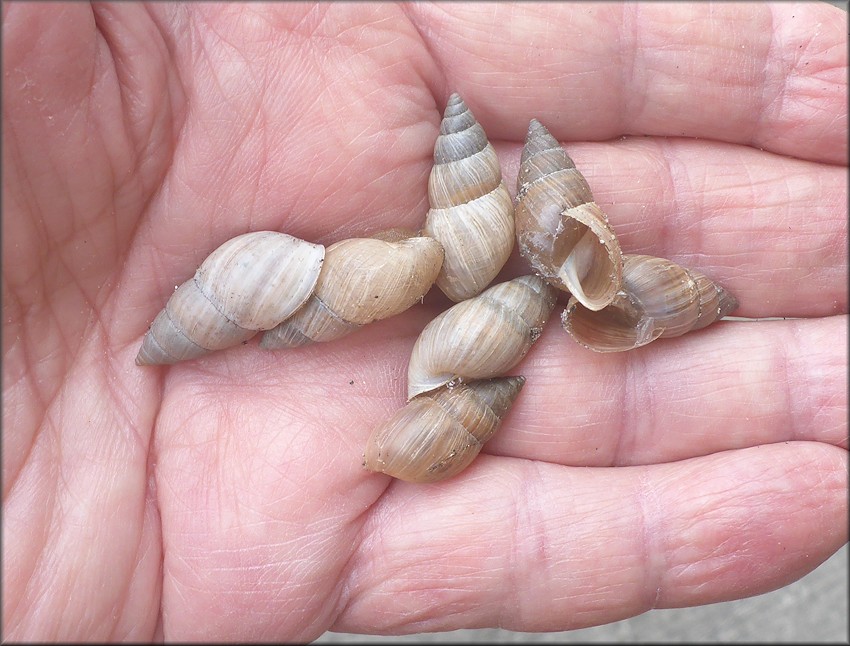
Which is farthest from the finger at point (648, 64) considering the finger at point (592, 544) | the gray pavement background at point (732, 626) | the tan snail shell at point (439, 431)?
the gray pavement background at point (732, 626)

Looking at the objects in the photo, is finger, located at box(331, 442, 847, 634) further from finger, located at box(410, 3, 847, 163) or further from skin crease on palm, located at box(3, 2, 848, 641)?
finger, located at box(410, 3, 847, 163)

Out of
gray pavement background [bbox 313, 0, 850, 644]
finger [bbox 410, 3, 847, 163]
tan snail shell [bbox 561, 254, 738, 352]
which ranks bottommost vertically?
gray pavement background [bbox 313, 0, 850, 644]

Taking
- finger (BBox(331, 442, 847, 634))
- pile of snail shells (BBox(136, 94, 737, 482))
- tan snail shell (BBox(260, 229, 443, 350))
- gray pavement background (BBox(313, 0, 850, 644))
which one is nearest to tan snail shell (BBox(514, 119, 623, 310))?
pile of snail shells (BBox(136, 94, 737, 482))

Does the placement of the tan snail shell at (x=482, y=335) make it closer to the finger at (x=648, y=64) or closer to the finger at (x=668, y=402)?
the finger at (x=668, y=402)

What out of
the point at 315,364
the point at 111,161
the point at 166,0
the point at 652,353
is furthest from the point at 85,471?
the point at 652,353

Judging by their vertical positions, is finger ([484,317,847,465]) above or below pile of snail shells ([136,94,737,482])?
below

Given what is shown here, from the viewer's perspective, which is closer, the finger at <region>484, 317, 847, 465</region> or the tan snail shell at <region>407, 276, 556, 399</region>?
the tan snail shell at <region>407, 276, 556, 399</region>

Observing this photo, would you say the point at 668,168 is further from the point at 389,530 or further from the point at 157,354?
the point at 157,354

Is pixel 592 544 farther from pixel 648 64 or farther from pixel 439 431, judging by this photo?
pixel 648 64
